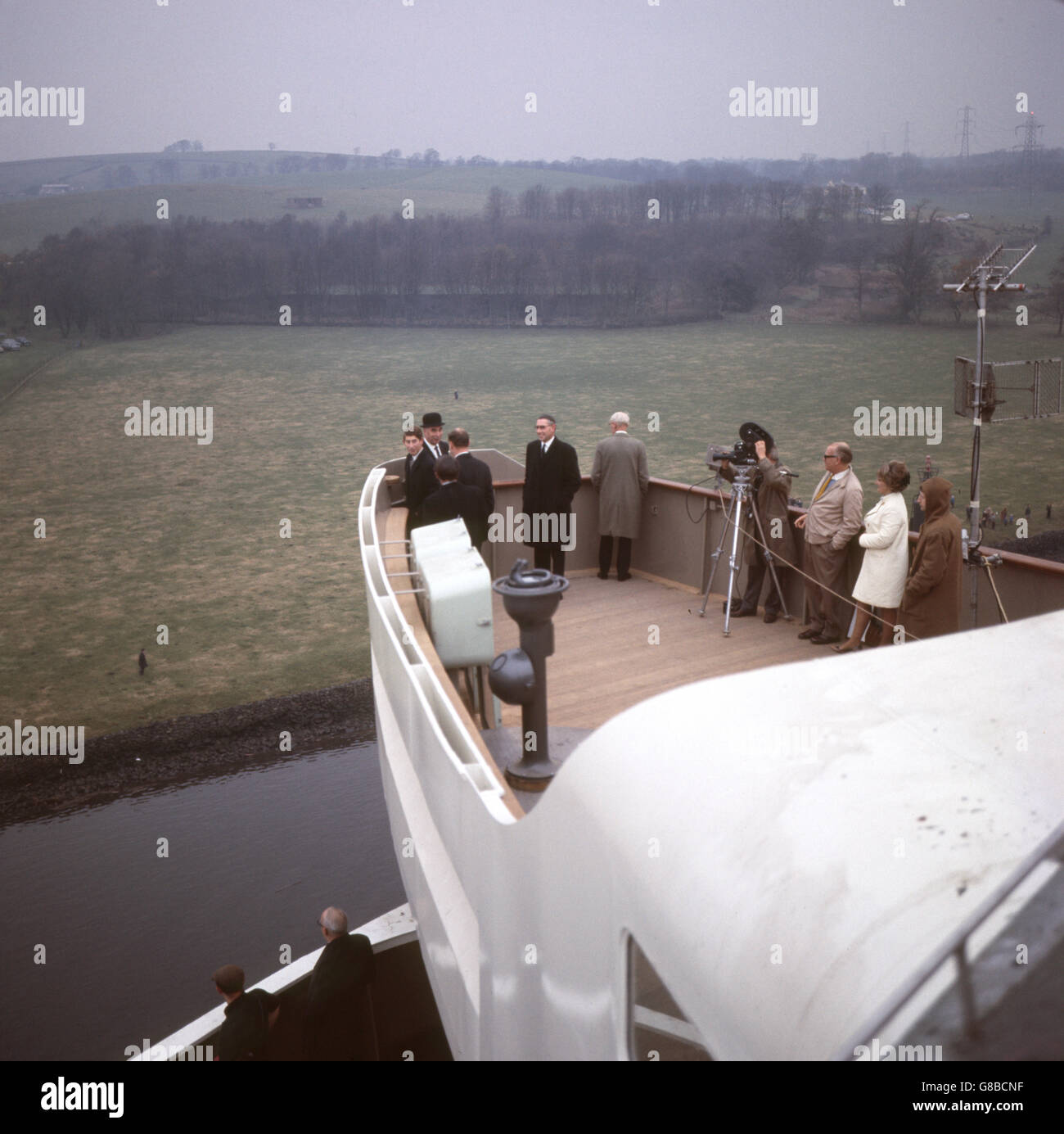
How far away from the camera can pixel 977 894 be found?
7.02 feet

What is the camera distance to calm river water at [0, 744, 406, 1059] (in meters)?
15.2

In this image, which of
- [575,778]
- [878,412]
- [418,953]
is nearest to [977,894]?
[575,778]

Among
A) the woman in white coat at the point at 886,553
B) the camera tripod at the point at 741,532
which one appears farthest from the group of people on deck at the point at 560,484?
the woman in white coat at the point at 886,553

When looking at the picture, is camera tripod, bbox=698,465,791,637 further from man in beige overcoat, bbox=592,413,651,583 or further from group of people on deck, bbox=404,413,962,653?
man in beige overcoat, bbox=592,413,651,583

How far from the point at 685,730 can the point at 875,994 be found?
99 centimetres

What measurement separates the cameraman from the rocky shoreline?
55.6ft

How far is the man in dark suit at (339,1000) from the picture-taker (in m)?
7.86

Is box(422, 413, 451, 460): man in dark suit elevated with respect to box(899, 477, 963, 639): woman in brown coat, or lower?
elevated

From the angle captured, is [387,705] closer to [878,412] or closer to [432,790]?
[432,790]

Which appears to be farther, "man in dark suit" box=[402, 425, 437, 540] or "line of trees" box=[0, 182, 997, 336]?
"line of trees" box=[0, 182, 997, 336]

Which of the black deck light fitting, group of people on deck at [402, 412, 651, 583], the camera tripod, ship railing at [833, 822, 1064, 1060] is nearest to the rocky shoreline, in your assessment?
group of people on deck at [402, 412, 651, 583]

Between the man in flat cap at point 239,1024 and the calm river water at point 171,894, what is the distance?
723 centimetres

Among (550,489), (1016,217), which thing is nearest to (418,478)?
(550,489)

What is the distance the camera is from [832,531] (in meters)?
7.81
